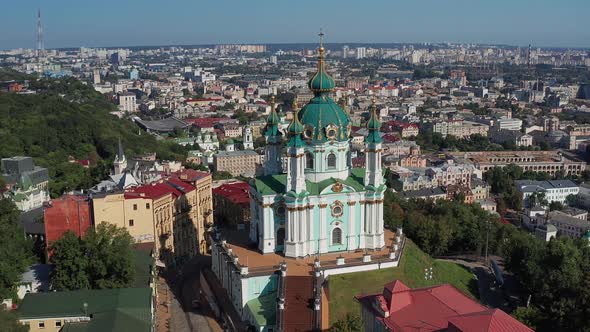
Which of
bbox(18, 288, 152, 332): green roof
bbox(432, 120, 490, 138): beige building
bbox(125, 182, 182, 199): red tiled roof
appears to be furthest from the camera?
bbox(432, 120, 490, 138): beige building

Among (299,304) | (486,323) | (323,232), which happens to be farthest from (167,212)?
(486,323)

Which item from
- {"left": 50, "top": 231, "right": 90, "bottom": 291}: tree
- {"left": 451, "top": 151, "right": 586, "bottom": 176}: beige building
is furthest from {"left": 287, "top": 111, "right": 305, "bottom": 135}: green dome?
{"left": 451, "top": 151, "right": 586, "bottom": 176}: beige building

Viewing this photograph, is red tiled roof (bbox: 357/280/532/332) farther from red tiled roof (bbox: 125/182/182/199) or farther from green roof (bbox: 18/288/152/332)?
red tiled roof (bbox: 125/182/182/199)

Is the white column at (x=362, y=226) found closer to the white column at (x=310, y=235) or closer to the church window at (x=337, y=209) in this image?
the church window at (x=337, y=209)

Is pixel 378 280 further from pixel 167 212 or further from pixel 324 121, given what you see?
pixel 167 212

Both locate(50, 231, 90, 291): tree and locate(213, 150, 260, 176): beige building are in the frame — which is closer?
locate(50, 231, 90, 291): tree

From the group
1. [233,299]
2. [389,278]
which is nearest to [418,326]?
[389,278]

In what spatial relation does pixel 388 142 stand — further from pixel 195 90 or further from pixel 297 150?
pixel 195 90
